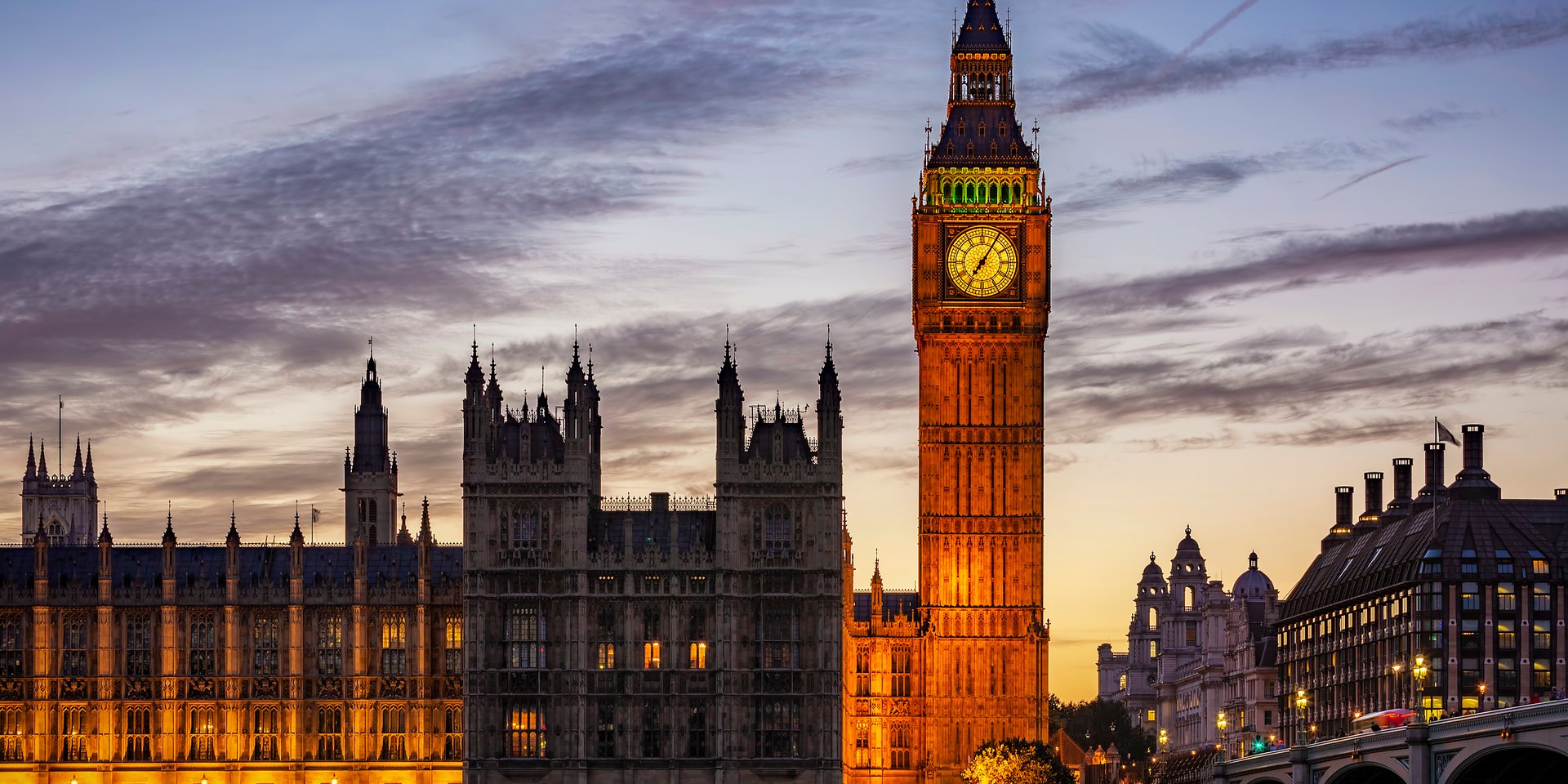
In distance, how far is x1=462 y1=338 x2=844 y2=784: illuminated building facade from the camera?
6688 inches

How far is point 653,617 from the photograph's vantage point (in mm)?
171500

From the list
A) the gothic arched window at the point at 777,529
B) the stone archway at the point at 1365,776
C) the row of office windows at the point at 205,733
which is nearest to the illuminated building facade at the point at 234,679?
the row of office windows at the point at 205,733

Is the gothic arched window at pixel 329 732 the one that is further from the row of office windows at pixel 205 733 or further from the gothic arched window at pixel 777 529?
the gothic arched window at pixel 777 529

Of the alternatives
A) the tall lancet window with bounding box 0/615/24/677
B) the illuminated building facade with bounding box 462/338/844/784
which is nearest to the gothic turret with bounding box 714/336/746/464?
the illuminated building facade with bounding box 462/338/844/784

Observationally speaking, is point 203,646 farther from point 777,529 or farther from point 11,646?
point 777,529

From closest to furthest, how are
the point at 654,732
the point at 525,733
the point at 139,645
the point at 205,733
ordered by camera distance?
the point at 525,733
the point at 654,732
the point at 205,733
the point at 139,645

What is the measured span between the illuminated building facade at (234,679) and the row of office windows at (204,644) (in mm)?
73

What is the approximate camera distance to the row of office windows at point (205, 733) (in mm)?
182875

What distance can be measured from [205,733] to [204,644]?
5.60 meters

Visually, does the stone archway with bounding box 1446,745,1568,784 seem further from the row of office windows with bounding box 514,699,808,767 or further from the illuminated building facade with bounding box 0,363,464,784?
the illuminated building facade with bounding box 0,363,464,784

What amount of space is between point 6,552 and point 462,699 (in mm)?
34348

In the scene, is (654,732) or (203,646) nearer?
(654,732)

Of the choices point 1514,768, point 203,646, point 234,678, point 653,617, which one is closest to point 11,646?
point 203,646

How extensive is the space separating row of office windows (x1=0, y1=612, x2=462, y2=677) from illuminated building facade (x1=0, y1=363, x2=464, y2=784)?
0.24ft
